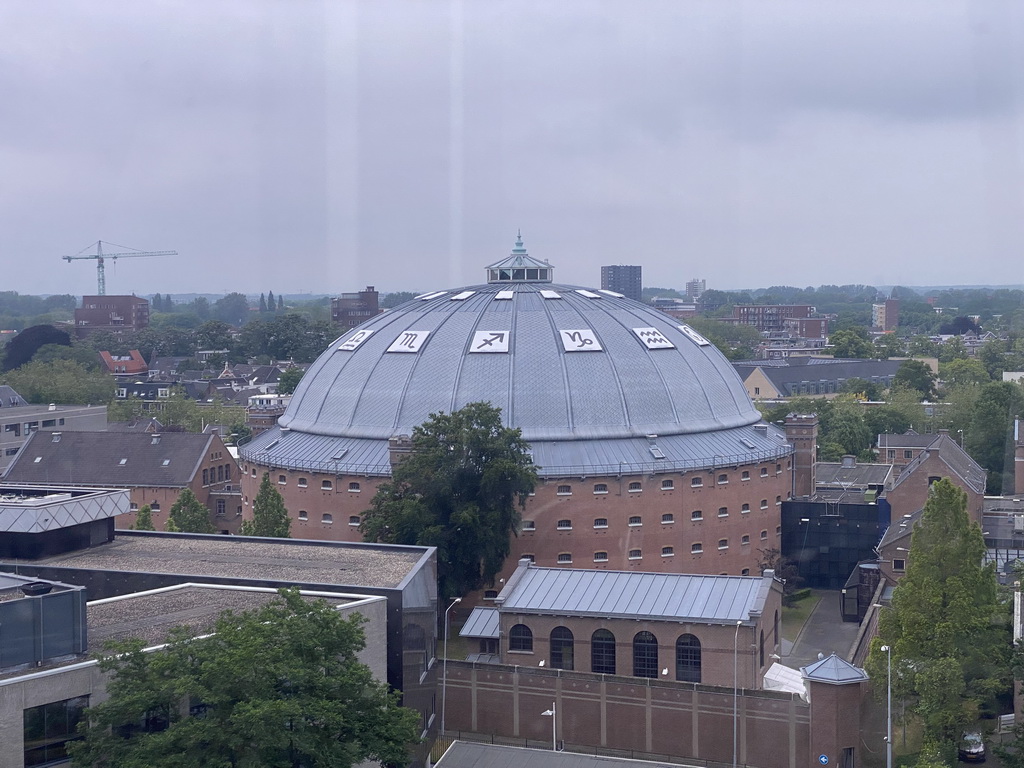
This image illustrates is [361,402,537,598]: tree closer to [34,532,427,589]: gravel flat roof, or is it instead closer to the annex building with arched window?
the annex building with arched window

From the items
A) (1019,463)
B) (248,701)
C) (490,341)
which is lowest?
(1019,463)

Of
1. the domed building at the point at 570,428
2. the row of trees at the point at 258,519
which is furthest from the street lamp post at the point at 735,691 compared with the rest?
the row of trees at the point at 258,519

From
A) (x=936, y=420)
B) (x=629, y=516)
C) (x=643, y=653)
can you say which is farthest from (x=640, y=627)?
(x=936, y=420)

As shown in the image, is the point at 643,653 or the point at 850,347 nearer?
the point at 643,653

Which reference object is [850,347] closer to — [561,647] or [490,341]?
[490,341]

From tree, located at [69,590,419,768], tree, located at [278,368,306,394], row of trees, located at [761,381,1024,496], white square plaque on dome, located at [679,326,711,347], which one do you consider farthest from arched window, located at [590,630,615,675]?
tree, located at [278,368,306,394]

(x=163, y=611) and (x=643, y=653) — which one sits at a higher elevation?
(x=163, y=611)
